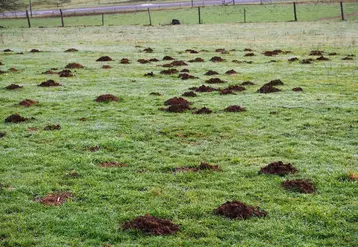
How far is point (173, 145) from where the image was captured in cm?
1477

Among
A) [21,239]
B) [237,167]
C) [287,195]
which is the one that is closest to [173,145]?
[237,167]

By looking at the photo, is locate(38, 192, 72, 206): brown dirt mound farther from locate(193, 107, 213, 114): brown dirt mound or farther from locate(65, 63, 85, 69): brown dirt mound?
locate(65, 63, 85, 69): brown dirt mound

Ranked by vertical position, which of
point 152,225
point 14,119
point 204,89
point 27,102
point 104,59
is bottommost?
point 152,225

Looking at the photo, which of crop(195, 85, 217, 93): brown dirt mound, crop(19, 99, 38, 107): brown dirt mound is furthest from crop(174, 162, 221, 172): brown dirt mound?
crop(195, 85, 217, 93): brown dirt mound

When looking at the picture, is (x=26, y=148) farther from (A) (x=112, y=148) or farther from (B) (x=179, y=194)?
(B) (x=179, y=194)

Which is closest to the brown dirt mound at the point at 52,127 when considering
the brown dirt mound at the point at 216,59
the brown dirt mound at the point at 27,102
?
the brown dirt mound at the point at 27,102

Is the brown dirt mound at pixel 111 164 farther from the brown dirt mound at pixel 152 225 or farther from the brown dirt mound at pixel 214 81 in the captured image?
the brown dirt mound at pixel 214 81

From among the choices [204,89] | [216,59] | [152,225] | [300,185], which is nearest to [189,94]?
[204,89]

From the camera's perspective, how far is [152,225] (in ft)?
30.4

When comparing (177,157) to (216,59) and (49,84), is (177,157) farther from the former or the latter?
(216,59)

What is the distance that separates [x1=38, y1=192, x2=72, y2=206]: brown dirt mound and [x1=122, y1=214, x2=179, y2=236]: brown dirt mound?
1912 mm

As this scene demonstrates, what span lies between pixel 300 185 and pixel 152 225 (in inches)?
149

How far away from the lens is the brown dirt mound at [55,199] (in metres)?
10.5

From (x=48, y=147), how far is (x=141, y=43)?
31234mm
